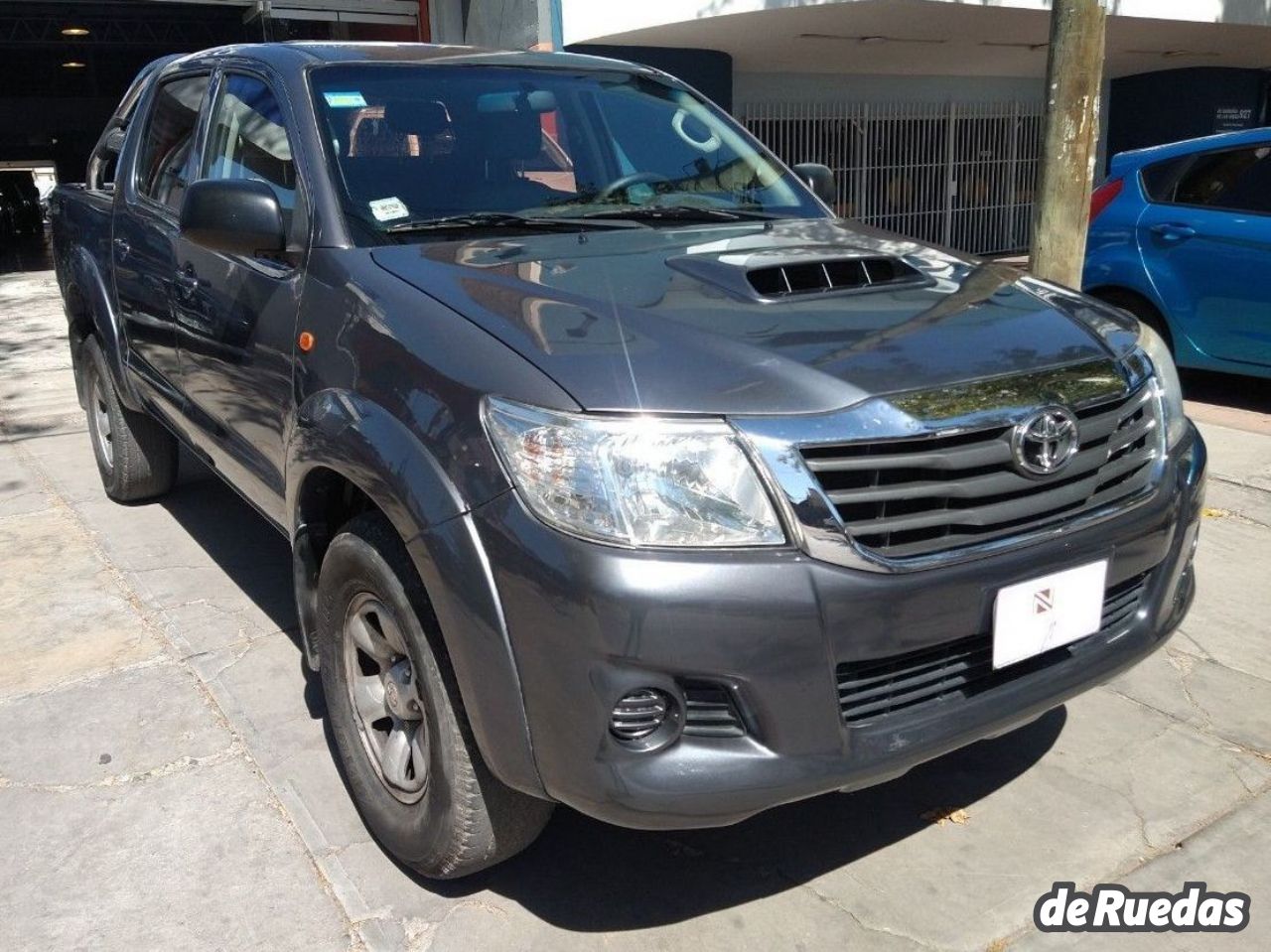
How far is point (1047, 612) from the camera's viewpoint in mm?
2340

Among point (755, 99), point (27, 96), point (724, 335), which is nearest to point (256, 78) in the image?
point (724, 335)

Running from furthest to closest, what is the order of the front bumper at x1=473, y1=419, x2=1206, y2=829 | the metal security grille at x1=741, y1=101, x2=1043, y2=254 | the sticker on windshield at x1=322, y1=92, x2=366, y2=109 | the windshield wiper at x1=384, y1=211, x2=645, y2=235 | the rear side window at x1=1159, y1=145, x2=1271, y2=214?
the metal security grille at x1=741, y1=101, x2=1043, y2=254 < the rear side window at x1=1159, y1=145, x2=1271, y2=214 < the sticker on windshield at x1=322, y1=92, x2=366, y2=109 < the windshield wiper at x1=384, y1=211, x2=645, y2=235 < the front bumper at x1=473, y1=419, x2=1206, y2=829

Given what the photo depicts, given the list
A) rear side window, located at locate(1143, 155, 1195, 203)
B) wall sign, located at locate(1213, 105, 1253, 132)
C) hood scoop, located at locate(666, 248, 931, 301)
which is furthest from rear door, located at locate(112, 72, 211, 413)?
wall sign, located at locate(1213, 105, 1253, 132)

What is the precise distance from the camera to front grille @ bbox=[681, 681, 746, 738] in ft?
6.85

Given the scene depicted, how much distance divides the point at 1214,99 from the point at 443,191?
16.1m

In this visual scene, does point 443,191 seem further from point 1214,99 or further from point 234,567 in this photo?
point 1214,99

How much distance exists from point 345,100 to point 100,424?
303cm

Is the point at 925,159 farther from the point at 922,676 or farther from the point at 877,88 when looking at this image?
the point at 922,676

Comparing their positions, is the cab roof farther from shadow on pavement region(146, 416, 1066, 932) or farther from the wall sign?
the wall sign

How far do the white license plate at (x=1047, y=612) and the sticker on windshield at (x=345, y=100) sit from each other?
7.01ft

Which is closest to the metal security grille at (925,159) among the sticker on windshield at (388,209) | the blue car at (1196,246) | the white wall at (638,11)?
the white wall at (638,11)

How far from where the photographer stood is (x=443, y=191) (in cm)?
315
